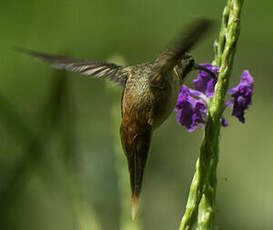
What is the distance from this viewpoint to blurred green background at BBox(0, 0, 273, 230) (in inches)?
119

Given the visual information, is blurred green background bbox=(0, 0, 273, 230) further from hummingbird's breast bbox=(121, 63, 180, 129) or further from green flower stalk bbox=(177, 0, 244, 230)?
green flower stalk bbox=(177, 0, 244, 230)

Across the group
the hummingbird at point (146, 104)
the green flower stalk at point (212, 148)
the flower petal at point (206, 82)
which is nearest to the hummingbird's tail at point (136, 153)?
the hummingbird at point (146, 104)

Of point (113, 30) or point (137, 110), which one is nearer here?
point (137, 110)

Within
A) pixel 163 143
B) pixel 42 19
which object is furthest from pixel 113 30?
pixel 163 143

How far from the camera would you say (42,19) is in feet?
12.7

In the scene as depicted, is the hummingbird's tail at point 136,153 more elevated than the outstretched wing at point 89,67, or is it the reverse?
the outstretched wing at point 89,67

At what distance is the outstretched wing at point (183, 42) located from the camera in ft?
4.98

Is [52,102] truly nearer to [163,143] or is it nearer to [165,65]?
[165,65]

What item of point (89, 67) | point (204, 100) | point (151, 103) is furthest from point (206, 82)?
point (89, 67)

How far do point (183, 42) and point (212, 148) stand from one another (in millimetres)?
441

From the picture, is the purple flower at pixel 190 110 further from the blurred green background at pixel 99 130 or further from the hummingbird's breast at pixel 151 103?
the blurred green background at pixel 99 130

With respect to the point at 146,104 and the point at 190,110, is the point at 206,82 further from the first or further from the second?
the point at 146,104

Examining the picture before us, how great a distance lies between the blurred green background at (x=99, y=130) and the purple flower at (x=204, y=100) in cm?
44

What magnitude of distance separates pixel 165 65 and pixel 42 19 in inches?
84.7
